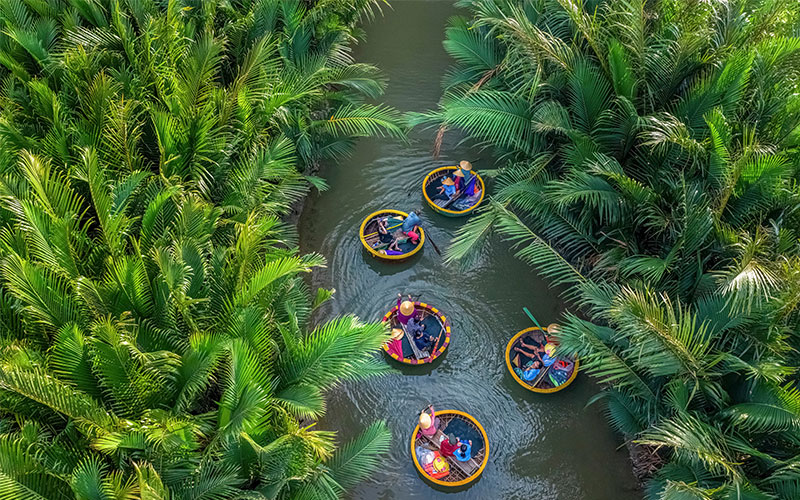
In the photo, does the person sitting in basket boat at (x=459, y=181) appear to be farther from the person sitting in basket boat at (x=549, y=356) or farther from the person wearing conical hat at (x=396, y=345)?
the person sitting in basket boat at (x=549, y=356)

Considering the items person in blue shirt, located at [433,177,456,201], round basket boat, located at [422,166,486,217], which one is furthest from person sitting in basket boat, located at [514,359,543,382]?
person in blue shirt, located at [433,177,456,201]

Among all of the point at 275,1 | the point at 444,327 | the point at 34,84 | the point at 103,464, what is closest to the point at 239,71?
the point at 275,1

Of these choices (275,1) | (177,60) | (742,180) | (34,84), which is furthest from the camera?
(275,1)

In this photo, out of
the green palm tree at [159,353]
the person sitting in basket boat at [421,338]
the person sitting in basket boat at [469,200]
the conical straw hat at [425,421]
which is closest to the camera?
the green palm tree at [159,353]

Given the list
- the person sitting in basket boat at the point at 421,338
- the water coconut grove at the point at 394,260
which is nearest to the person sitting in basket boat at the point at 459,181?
the water coconut grove at the point at 394,260

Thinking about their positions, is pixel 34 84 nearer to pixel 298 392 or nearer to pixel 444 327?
pixel 298 392

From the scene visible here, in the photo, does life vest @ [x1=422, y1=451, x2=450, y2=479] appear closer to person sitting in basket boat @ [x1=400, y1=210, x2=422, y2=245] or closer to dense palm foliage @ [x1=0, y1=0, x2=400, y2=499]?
dense palm foliage @ [x1=0, y1=0, x2=400, y2=499]

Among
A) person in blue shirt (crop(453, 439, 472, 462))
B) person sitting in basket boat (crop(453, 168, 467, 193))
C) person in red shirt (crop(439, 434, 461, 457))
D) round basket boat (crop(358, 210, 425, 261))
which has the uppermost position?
person sitting in basket boat (crop(453, 168, 467, 193))
